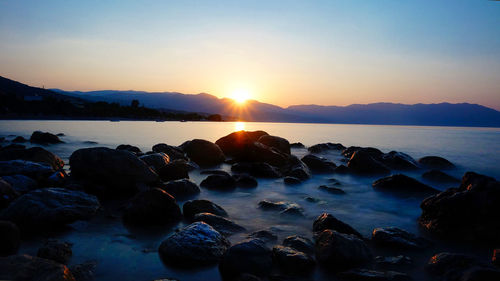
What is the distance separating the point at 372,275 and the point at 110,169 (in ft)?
25.3

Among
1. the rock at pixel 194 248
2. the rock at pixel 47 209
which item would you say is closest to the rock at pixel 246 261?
the rock at pixel 194 248

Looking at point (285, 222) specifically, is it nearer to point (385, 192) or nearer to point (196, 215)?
point (196, 215)

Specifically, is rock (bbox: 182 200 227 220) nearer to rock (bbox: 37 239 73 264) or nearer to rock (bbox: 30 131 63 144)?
rock (bbox: 37 239 73 264)

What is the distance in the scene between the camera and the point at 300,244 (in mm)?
5418

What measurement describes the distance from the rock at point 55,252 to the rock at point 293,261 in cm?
334

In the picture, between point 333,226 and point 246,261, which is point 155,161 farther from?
point 246,261

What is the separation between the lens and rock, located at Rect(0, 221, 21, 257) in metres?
4.77

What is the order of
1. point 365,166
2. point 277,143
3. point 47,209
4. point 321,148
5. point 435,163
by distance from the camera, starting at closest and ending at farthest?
1. point 47,209
2. point 365,166
3. point 435,163
4. point 277,143
5. point 321,148

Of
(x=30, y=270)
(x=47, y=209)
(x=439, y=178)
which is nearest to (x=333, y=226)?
(x=30, y=270)

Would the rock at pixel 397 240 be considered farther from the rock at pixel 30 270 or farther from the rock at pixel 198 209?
the rock at pixel 30 270

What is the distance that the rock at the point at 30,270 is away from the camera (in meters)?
3.43

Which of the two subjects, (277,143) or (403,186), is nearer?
(403,186)

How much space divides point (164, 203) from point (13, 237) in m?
2.76

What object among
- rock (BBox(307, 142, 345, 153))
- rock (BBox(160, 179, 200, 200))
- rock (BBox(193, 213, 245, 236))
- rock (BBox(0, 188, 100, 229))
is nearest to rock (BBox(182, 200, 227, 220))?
rock (BBox(193, 213, 245, 236))
